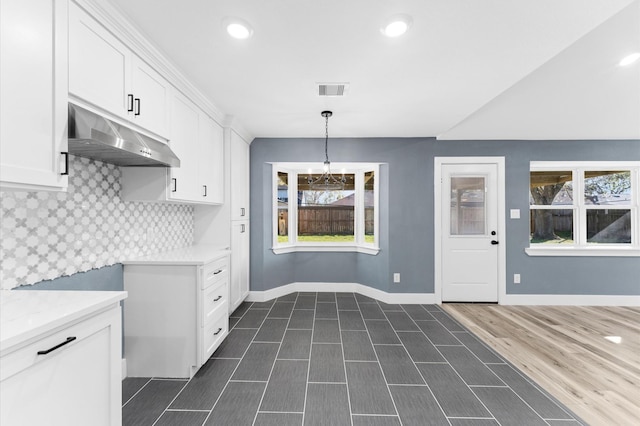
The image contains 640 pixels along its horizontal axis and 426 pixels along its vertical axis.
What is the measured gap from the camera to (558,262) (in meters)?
3.94

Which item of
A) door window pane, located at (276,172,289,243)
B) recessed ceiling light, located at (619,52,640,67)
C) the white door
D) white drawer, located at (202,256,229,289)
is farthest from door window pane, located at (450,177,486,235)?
white drawer, located at (202,256,229,289)

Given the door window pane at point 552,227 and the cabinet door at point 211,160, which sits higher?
the cabinet door at point 211,160

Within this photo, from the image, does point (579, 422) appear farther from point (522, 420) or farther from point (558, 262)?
point (558, 262)

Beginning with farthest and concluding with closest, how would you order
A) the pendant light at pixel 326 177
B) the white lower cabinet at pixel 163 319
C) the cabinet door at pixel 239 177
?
1. the cabinet door at pixel 239 177
2. the pendant light at pixel 326 177
3. the white lower cabinet at pixel 163 319

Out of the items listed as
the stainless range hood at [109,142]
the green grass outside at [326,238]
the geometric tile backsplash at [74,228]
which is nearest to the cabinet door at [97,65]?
the stainless range hood at [109,142]

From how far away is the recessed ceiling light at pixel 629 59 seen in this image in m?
2.03

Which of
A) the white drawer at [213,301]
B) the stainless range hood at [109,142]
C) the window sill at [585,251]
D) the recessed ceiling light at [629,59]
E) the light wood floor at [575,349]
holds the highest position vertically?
the recessed ceiling light at [629,59]

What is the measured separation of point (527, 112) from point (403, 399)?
320 cm

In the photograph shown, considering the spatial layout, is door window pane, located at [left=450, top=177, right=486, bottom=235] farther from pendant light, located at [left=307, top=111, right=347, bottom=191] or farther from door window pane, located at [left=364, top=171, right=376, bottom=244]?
pendant light, located at [left=307, top=111, right=347, bottom=191]

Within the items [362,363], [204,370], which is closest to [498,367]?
[362,363]

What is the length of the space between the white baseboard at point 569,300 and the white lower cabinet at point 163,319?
13.2ft

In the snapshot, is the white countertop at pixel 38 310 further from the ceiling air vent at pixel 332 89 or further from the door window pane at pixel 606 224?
the door window pane at pixel 606 224

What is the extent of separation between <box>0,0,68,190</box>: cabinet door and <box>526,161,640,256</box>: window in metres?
5.04

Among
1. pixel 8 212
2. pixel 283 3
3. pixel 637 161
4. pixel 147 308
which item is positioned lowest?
pixel 147 308
